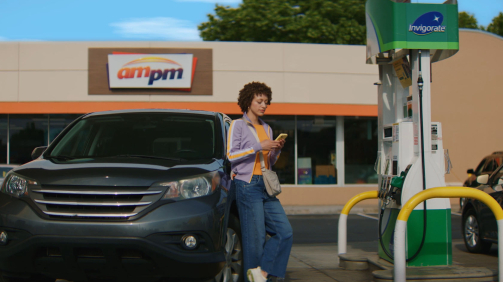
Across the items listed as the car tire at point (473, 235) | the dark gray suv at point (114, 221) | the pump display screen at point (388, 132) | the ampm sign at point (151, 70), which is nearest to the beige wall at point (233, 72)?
the ampm sign at point (151, 70)

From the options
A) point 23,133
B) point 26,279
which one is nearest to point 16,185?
point 26,279

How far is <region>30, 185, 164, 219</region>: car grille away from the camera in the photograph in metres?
4.23

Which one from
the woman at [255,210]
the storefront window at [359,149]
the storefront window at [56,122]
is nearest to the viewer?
the woman at [255,210]

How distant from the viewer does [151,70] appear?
60.7 feet

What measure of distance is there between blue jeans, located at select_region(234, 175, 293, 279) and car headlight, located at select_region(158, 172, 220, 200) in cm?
33

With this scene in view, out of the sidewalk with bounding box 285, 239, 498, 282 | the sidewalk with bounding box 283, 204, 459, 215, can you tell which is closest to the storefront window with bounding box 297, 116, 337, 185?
the sidewalk with bounding box 283, 204, 459, 215

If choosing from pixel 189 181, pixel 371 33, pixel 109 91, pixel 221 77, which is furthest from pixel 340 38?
pixel 189 181

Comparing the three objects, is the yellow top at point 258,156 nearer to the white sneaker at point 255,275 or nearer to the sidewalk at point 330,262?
the white sneaker at point 255,275

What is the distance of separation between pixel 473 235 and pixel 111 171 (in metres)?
6.22

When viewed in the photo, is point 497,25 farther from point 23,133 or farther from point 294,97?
point 23,133

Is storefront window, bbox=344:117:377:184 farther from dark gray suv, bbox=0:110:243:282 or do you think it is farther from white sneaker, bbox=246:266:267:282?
dark gray suv, bbox=0:110:243:282

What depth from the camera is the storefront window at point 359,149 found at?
65.0 feet

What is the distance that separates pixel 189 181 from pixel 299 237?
6947 millimetres

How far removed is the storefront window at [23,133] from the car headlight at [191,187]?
622 inches
